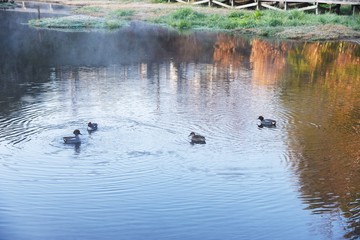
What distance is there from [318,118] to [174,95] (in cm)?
581

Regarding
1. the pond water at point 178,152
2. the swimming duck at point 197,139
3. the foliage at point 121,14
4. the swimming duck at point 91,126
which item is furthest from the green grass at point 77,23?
the swimming duck at point 197,139

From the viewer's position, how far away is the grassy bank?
42.8 meters

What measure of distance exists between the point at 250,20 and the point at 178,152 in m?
30.4

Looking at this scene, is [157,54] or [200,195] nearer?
[200,195]

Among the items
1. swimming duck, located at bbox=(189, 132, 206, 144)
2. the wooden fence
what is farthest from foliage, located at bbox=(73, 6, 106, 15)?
swimming duck, located at bbox=(189, 132, 206, 144)

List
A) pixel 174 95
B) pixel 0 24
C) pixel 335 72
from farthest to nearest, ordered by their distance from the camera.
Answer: pixel 0 24 → pixel 335 72 → pixel 174 95

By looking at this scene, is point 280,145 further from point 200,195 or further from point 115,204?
point 115,204

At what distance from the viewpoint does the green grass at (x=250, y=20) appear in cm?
4425

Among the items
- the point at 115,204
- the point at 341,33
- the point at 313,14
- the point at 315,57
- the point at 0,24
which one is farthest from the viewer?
the point at 0,24

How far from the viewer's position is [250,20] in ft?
151

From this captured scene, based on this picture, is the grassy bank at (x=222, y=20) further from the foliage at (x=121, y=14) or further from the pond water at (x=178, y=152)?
the pond water at (x=178, y=152)

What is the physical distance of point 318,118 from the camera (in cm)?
2134

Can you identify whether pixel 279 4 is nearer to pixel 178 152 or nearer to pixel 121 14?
pixel 121 14

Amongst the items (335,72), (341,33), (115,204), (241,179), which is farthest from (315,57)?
(115,204)
